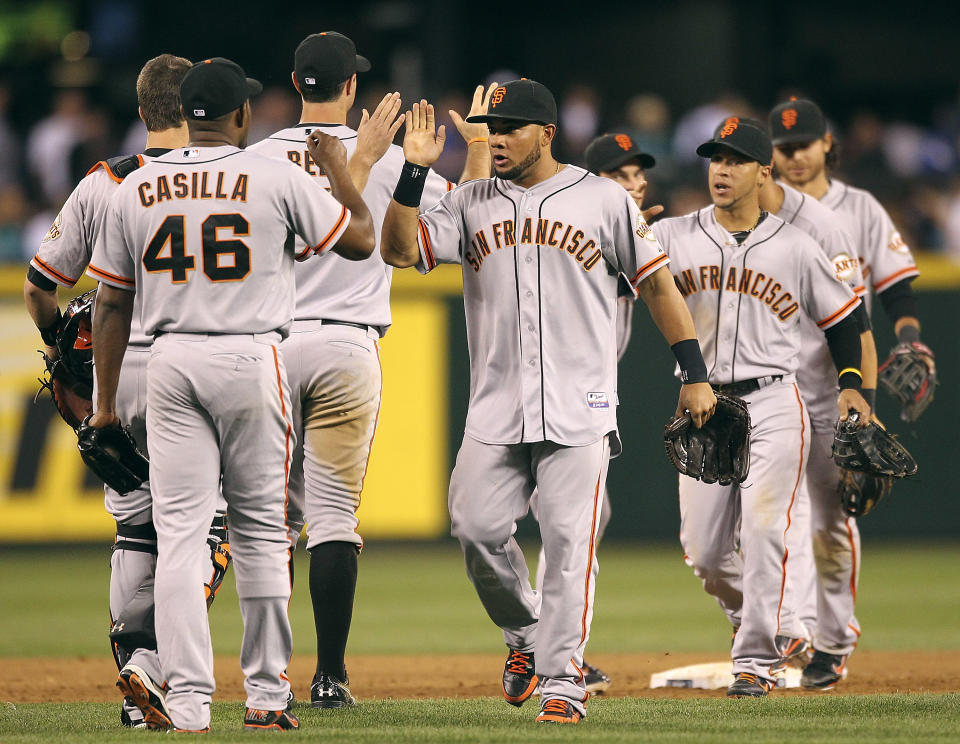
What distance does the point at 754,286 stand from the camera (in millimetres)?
6199

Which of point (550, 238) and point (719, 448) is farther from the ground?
point (550, 238)

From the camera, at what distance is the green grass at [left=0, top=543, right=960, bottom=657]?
26.7ft

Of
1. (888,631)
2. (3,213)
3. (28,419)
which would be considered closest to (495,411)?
(888,631)

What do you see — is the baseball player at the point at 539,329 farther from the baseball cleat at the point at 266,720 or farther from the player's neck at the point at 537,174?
the baseball cleat at the point at 266,720

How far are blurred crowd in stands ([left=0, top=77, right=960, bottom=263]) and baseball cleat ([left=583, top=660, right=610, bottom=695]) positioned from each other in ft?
23.3

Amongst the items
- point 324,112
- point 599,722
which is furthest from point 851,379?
point 324,112

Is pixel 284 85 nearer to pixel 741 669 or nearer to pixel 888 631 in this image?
pixel 888 631

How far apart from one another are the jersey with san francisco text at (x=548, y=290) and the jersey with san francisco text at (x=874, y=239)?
229 centimetres

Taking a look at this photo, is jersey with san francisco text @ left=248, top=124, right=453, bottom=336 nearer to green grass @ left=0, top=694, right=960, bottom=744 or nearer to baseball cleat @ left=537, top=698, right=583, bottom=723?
green grass @ left=0, top=694, right=960, bottom=744

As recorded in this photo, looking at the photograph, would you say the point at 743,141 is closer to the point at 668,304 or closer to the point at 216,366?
the point at 668,304

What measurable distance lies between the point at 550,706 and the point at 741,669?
3.74 ft

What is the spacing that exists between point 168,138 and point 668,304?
1.87 meters

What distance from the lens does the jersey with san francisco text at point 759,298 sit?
20.3 ft

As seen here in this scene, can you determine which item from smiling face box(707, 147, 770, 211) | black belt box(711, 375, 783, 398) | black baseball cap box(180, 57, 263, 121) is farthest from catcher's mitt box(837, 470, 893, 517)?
black baseball cap box(180, 57, 263, 121)
